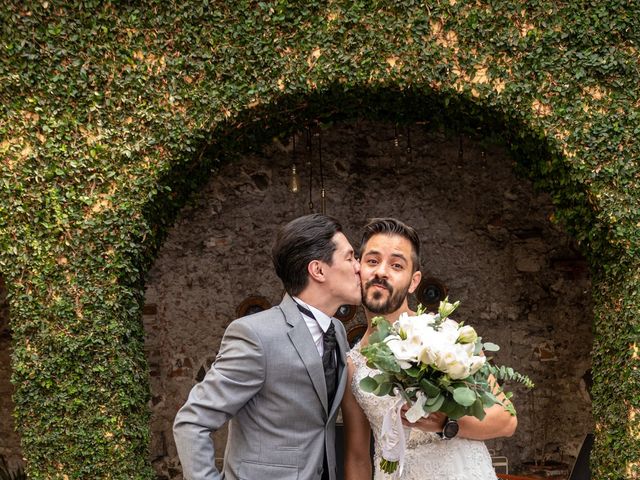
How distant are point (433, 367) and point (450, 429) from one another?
0.47 metres

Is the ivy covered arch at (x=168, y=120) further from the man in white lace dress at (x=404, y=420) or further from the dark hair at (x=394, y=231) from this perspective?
the man in white lace dress at (x=404, y=420)

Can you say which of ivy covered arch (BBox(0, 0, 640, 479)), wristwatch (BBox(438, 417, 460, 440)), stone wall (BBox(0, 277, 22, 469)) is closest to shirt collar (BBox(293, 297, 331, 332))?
wristwatch (BBox(438, 417, 460, 440))

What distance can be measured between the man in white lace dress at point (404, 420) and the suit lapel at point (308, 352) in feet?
1.26

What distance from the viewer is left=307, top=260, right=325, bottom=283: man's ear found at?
9.49 ft

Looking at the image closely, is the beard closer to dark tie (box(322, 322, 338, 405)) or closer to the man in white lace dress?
the man in white lace dress

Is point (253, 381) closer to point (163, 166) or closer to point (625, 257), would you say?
point (163, 166)

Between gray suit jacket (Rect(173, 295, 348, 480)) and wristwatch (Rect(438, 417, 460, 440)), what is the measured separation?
0.49 metres

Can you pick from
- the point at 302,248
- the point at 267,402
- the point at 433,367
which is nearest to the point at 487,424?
the point at 433,367

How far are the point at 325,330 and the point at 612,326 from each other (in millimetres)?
2120

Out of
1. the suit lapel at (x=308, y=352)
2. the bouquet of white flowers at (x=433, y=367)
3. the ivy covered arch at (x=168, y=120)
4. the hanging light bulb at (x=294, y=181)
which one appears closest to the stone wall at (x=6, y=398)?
the ivy covered arch at (x=168, y=120)

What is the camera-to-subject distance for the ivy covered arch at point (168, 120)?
3.95m

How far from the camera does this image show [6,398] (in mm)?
6234

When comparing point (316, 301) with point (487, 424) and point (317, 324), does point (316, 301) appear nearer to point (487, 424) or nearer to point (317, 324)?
point (317, 324)

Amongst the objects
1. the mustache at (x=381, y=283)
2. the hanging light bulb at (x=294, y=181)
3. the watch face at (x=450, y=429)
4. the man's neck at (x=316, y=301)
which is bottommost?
the watch face at (x=450, y=429)
